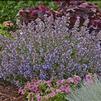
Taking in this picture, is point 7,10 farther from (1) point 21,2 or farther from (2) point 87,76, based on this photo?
(2) point 87,76

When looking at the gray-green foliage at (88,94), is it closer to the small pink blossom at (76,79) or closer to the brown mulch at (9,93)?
the small pink blossom at (76,79)

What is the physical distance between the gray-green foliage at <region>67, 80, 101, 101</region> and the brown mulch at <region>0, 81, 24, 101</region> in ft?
2.56

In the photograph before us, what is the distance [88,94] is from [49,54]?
0.91 metres

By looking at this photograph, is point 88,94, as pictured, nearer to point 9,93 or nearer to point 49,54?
point 49,54

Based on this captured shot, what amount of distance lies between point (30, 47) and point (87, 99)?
1.16 metres

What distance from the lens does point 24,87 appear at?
4.84 meters

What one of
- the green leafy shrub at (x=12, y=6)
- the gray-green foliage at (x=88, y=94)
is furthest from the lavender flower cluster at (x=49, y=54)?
the green leafy shrub at (x=12, y=6)

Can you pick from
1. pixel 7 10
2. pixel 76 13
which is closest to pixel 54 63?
pixel 76 13

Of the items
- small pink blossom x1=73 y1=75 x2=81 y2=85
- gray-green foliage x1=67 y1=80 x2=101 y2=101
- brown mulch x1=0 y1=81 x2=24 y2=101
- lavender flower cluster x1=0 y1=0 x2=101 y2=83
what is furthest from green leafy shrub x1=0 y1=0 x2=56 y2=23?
gray-green foliage x1=67 y1=80 x2=101 y2=101

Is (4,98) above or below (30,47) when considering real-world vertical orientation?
below

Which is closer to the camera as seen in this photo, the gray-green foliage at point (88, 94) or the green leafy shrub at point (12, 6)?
the gray-green foliage at point (88, 94)

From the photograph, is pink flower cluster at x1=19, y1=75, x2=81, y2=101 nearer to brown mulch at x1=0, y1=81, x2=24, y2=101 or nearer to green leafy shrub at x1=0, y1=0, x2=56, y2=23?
brown mulch at x1=0, y1=81, x2=24, y2=101

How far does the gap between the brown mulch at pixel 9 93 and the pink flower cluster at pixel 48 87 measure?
0.33 feet

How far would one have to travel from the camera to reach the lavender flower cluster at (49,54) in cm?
493
